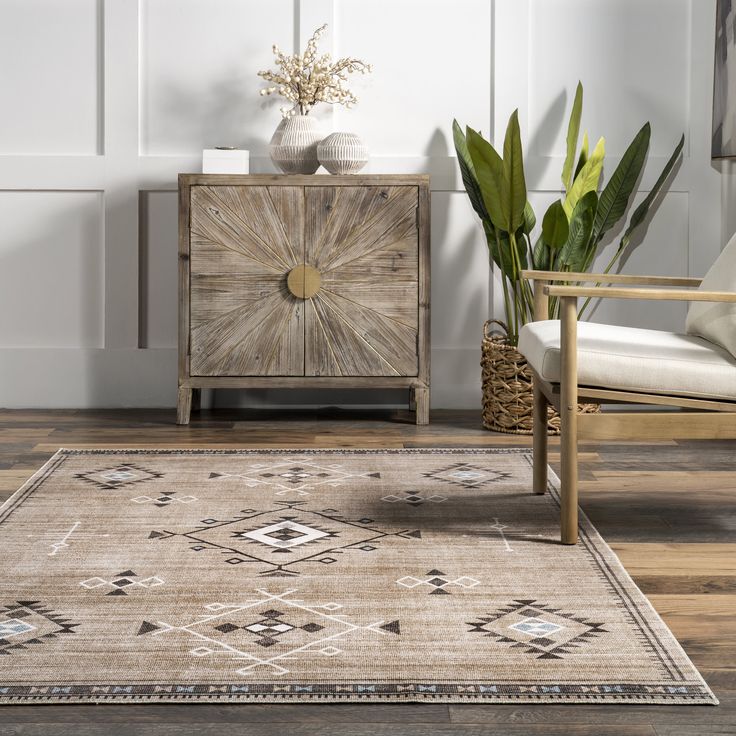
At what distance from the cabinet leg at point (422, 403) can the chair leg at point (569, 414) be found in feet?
4.82

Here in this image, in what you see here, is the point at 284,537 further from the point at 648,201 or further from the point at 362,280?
the point at 648,201

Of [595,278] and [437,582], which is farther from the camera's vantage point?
[595,278]

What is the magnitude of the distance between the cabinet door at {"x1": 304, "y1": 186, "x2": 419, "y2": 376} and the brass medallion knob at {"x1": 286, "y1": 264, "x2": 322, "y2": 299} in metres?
0.02

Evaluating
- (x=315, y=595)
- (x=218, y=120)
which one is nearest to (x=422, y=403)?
(x=218, y=120)

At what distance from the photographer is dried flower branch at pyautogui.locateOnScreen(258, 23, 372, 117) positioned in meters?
3.82

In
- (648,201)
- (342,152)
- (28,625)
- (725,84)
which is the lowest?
(28,625)

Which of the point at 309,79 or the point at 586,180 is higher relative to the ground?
the point at 309,79

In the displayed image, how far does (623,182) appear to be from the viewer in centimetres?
375

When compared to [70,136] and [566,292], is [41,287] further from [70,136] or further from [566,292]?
[566,292]

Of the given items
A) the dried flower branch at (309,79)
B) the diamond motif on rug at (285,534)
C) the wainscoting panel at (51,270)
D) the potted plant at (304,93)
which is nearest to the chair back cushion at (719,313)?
the diamond motif on rug at (285,534)

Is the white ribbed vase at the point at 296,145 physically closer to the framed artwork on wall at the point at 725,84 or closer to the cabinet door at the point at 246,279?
the cabinet door at the point at 246,279

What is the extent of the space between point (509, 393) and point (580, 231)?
0.63m

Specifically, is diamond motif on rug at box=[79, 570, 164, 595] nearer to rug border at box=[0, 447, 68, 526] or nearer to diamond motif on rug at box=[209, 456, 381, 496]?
rug border at box=[0, 447, 68, 526]

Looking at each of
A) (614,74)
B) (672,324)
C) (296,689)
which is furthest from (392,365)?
(296,689)
